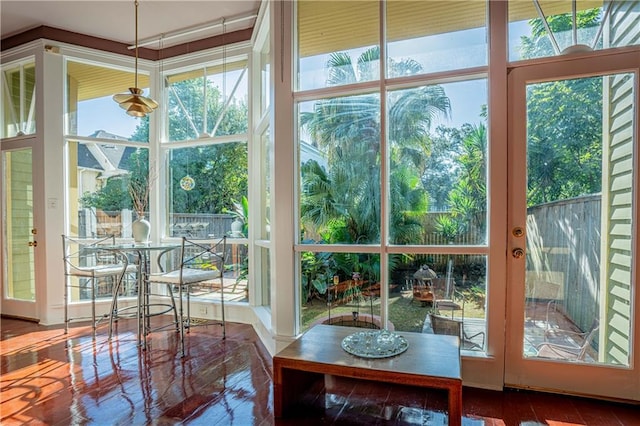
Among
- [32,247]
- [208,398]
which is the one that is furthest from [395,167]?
[32,247]

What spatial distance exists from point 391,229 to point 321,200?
605 millimetres

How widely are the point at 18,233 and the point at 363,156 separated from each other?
14.2 ft

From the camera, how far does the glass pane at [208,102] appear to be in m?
4.11

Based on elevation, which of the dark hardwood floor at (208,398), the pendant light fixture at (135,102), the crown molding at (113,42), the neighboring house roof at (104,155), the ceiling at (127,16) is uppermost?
the ceiling at (127,16)

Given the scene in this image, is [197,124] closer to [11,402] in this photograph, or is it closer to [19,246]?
[19,246]

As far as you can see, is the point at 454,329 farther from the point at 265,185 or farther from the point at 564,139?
the point at 265,185

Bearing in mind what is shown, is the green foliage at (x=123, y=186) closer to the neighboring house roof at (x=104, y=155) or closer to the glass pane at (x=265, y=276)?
the neighboring house roof at (x=104, y=155)

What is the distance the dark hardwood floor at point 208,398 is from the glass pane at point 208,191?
154 cm

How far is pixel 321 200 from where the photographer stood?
9.32 feet

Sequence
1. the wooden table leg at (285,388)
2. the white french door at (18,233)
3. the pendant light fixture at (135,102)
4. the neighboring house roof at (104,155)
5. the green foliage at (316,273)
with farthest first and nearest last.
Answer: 1. the neighboring house roof at (104,155)
2. the white french door at (18,233)
3. the pendant light fixture at (135,102)
4. the green foliage at (316,273)
5. the wooden table leg at (285,388)

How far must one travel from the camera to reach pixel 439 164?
2.56 meters

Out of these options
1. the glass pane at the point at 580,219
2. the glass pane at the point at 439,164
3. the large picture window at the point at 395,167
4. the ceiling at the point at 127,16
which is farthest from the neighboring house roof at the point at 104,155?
the glass pane at the point at 580,219

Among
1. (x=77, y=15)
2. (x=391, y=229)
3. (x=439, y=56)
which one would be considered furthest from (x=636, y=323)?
(x=77, y=15)

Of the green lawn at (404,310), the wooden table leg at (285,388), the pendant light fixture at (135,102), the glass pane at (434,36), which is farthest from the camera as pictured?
the pendant light fixture at (135,102)
